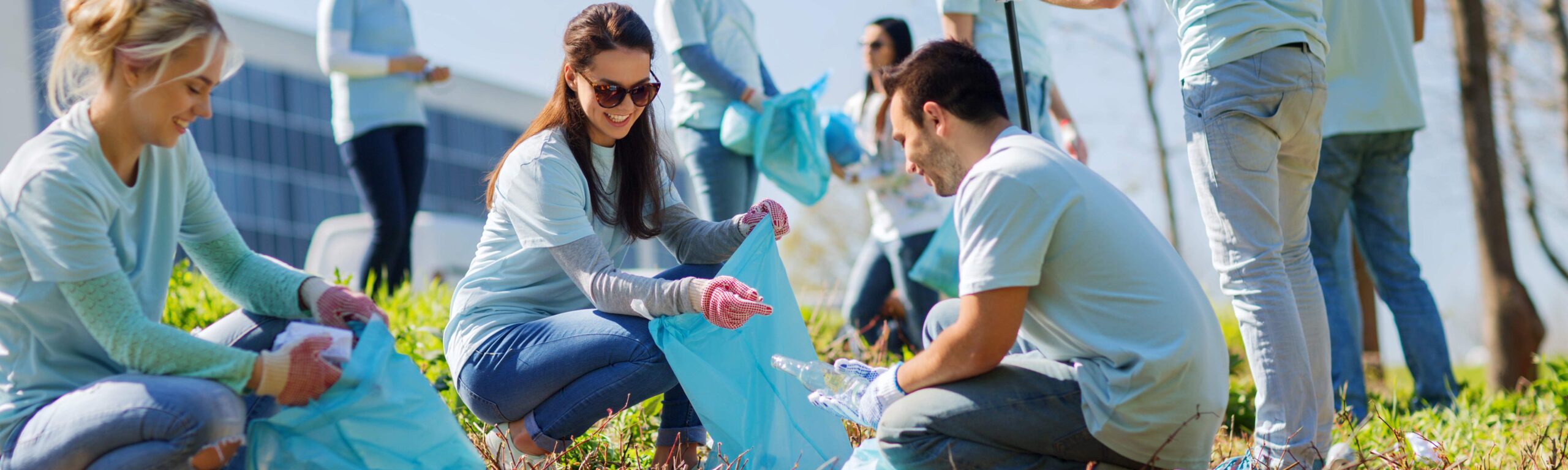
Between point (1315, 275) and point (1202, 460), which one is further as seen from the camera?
point (1315, 275)

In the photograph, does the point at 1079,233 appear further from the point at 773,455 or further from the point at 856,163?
the point at 856,163

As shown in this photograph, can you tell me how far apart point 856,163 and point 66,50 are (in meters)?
3.46

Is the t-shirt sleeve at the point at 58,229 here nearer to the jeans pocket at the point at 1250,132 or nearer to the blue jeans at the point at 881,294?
the jeans pocket at the point at 1250,132

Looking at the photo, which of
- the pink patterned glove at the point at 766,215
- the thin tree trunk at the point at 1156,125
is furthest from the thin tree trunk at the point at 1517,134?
the pink patterned glove at the point at 766,215

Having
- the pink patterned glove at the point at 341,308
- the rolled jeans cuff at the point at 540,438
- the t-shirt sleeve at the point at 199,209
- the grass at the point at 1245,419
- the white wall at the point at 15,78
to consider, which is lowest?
the white wall at the point at 15,78

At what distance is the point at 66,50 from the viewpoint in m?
2.10

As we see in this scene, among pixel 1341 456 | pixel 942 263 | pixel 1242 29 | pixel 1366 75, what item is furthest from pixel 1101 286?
pixel 1366 75

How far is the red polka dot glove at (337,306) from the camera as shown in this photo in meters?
2.40

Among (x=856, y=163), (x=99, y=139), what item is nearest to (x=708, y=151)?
(x=856, y=163)

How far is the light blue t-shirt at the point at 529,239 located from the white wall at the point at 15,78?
27.8 meters

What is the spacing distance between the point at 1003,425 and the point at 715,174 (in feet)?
7.79

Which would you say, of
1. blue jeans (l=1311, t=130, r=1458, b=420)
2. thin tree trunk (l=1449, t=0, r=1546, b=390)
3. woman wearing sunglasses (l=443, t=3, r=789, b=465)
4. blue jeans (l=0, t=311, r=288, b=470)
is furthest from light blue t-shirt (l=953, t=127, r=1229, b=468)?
thin tree trunk (l=1449, t=0, r=1546, b=390)

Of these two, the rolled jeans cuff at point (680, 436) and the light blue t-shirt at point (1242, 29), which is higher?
the light blue t-shirt at point (1242, 29)

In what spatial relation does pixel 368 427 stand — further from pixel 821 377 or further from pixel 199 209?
pixel 821 377
